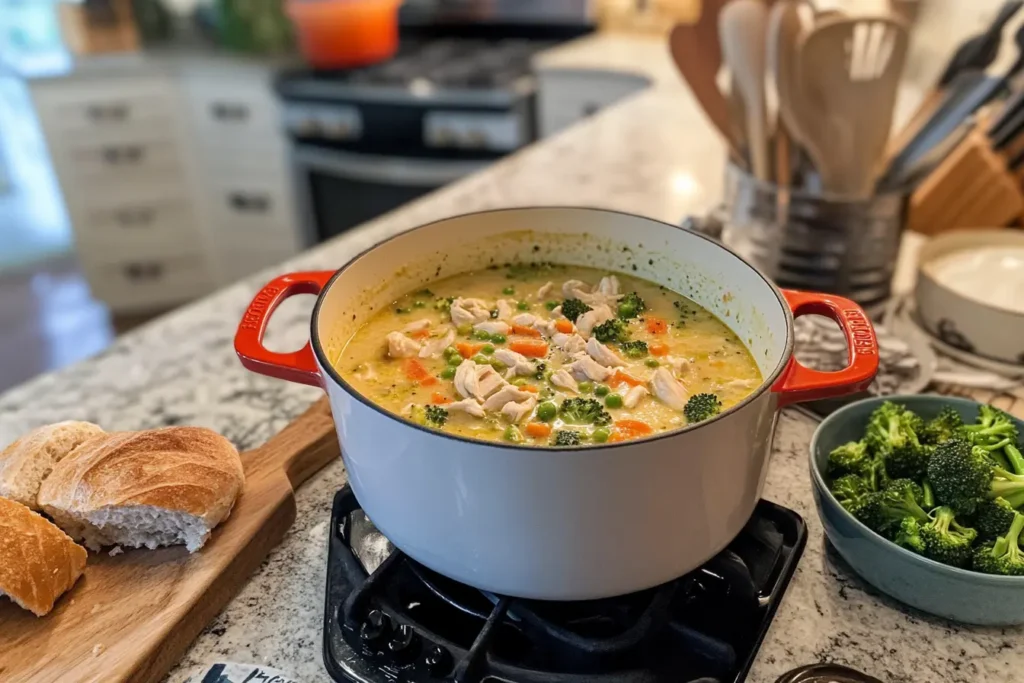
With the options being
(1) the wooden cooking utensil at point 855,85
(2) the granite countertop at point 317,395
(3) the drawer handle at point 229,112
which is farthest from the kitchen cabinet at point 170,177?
(1) the wooden cooking utensil at point 855,85

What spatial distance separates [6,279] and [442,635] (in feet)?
13.7

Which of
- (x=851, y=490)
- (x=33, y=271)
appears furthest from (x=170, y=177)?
(x=851, y=490)

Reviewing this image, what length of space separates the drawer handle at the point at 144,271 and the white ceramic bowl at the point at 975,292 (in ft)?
10.7

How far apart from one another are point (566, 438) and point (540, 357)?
0.18 meters

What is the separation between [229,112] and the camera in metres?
3.28

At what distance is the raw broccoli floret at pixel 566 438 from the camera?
78 cm

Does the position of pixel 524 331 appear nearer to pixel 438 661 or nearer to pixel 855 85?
pixel 438 661

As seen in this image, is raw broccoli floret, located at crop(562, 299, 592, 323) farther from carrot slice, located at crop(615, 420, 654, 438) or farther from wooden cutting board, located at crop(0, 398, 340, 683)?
wooden cutting board, located at crop(0, 398, 340, 683)

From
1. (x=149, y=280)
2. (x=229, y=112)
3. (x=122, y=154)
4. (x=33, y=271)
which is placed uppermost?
(x=229, y=112)

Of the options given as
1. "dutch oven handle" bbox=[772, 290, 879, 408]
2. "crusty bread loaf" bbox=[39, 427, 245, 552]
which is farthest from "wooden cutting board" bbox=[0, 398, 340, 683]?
"dutch oven handle" bbox=[772, 290, 879, 408]

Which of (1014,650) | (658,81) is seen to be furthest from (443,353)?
(658,81)

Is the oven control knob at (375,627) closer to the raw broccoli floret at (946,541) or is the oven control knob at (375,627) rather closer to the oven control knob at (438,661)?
the oven control knob at (438,661)

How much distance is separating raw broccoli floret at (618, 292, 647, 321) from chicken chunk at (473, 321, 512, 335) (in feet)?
0.48

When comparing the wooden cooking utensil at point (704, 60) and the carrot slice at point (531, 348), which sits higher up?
the wooden cooking utensil at point (704, 60)
